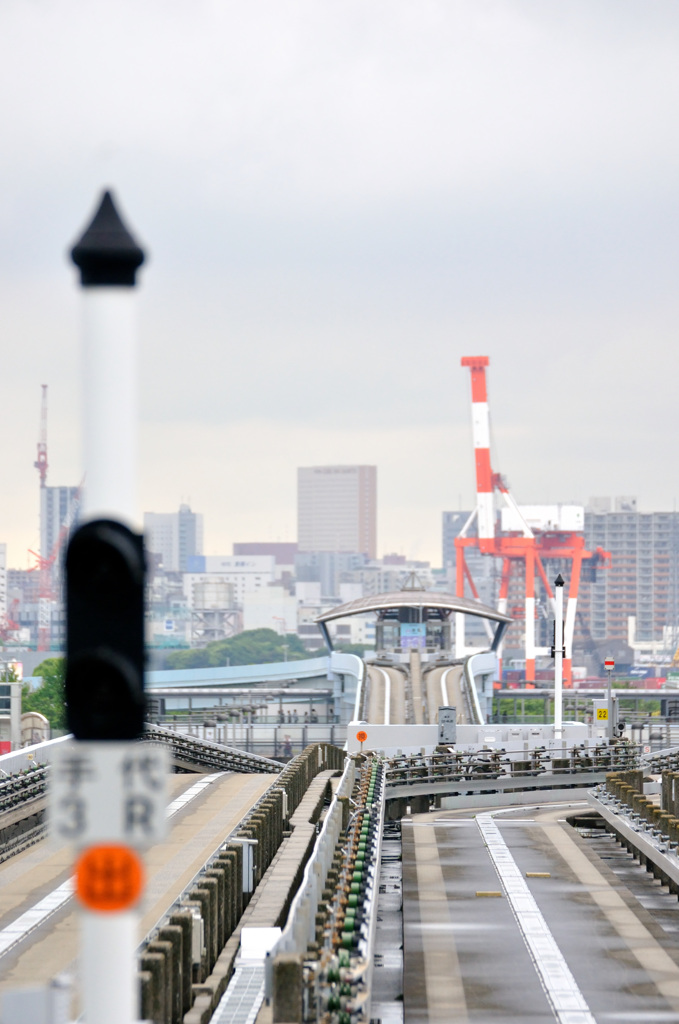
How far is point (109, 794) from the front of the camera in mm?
8391

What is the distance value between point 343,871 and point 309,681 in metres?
134

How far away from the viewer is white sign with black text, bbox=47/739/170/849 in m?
8.33

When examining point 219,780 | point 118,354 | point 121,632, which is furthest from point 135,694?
point 219,780

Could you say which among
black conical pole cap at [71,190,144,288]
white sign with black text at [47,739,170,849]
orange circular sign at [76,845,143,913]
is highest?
black conical pole cap at [71,190,144,288]

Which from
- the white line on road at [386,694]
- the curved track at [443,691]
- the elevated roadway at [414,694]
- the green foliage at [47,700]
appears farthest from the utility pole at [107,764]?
the green foliage at [47,700]

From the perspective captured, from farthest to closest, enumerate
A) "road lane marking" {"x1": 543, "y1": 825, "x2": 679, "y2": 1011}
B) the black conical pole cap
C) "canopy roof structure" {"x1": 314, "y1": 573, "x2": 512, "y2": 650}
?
"canopy roof structure" {"x1": 314, "y1": 573, "x2": 512, "y2": 650} → "road lane marking" {"x1": 543, "y1": 825, "x2": 679, "y2": 1011} → the black conical pole cap

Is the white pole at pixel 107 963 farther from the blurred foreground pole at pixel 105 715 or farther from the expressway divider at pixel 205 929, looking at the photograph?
the expressway divider at pixel 205 929

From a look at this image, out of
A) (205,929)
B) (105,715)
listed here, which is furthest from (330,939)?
(105,715)

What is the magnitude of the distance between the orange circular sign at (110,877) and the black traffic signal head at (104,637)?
25.8 inches

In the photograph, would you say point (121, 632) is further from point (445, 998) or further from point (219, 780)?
point (219, 780)

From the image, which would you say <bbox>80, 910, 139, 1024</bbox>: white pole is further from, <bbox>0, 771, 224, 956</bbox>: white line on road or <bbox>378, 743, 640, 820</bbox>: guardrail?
<bbox>378, 743, 640, 820</bbox>: guardrail

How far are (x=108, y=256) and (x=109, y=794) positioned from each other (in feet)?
10.2

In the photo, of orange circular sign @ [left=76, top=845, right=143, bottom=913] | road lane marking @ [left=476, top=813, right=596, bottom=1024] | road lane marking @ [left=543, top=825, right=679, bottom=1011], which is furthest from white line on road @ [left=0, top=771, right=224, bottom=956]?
orange circular sign @ [left=76, top=845, right=143, bottom=913]

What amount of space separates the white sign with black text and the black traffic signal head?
118 mm
